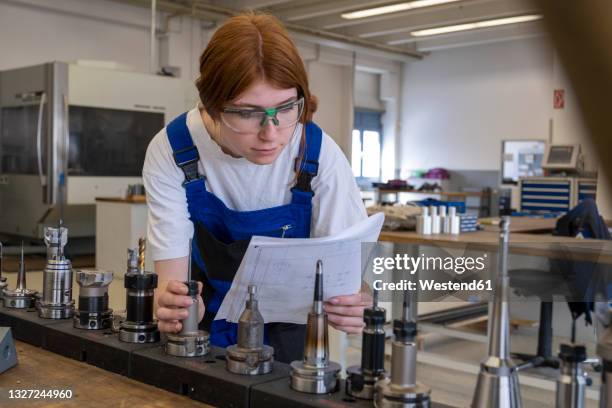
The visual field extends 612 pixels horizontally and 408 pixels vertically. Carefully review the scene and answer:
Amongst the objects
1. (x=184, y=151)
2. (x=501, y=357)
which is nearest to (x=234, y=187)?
(x=184, y=151)

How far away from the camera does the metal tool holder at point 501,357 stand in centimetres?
69

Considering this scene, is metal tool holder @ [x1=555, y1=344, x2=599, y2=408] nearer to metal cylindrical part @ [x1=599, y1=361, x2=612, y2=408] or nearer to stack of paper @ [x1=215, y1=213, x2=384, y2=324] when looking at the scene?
metal cylindrical part @ [x1=599, y1=361, x2=612, y2=408]

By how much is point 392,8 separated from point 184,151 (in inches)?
262

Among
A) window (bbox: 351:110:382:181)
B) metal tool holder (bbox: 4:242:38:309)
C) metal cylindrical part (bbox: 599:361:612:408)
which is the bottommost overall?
metal tool holder (bbox: 4:242:38:309)

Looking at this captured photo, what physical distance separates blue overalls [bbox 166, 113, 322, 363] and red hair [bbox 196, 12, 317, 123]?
16 cm

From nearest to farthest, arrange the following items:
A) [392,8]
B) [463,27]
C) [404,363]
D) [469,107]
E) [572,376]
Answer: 1. [572,376]
2. [404,363]
3. [392,8]
4. [463,27]
5. [469,107]

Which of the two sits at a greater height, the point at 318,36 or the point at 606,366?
the point at 318,36

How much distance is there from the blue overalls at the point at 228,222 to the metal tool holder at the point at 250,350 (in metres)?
0.36

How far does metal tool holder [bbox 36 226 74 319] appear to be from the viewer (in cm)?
131

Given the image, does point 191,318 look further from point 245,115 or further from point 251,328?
point 245,115

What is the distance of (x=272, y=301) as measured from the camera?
4.04 feet

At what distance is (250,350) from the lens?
983 millimetres

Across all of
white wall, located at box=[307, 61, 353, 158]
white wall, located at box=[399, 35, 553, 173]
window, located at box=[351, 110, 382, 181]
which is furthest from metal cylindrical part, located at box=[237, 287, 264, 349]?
window, located at box=[351, 110, 382, 181]

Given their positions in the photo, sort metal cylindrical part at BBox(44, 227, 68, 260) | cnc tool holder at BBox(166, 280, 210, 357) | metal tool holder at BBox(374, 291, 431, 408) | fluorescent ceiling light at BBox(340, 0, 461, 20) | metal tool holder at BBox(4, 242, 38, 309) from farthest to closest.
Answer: fluorescent ceiling light at BBox(340, 0, 461, 20) < metal tool holder at BBox(4, 242, 38, 309) < metal cylindrical part at BBox(44, 227, 68, 260) < cnc tool holder at BBox(166, 280, 210, 357) < metal tool holder at BBox(374, 291, 431, 408)
